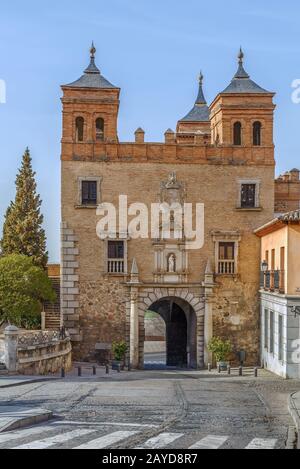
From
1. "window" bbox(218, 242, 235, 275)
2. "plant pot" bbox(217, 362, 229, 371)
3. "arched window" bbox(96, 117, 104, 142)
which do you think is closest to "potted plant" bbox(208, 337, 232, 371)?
"plant pot" bbox(217, 362, 229, 371)

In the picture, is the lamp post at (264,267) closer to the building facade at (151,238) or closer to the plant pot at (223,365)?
the building facade at (151,238)

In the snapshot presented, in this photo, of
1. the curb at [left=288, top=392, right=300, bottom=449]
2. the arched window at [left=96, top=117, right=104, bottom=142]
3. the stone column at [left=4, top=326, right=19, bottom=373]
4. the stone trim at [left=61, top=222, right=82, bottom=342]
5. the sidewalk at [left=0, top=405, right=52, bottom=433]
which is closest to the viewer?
the sidewalk at [left=0, top=405, right=52, bottom=433]

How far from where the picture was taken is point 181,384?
2798 centimetres

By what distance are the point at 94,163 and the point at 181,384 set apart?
12174 mm

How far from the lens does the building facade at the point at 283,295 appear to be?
29.6 metres

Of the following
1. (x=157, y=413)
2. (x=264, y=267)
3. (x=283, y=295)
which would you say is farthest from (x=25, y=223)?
(x=157, y=413)

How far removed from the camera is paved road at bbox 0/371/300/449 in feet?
48.5

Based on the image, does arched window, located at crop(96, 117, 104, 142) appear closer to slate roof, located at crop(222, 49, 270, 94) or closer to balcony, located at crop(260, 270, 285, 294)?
slate roof, located at crop(222, 49, 270, 94)

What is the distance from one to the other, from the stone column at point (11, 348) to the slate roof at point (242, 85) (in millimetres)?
15423

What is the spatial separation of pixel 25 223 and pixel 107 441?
1390 inches

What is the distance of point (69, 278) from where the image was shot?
36000 millimetres

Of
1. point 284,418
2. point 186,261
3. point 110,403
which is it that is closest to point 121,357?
point 186,261

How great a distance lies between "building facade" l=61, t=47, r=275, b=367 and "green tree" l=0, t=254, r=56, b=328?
183 cm

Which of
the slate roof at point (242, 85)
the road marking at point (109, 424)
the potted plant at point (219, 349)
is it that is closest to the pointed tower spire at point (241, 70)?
the slate roof at point (242, 85)
